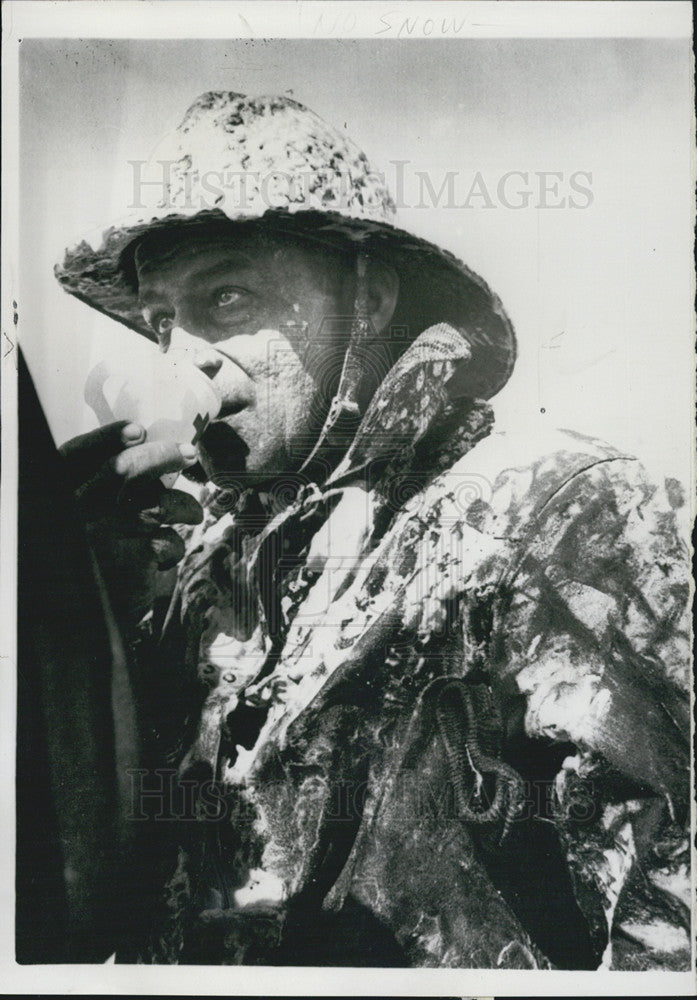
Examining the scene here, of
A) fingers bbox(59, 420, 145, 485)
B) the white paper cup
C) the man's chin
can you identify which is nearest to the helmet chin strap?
the man's chin

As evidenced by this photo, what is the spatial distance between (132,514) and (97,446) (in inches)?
6.6

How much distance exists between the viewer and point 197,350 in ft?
5.47

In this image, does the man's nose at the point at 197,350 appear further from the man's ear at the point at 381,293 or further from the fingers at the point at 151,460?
the man's ear at the point at 381,293

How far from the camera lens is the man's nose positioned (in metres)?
1.66

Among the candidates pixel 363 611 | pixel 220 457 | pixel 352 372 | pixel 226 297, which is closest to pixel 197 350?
pixel 226 297

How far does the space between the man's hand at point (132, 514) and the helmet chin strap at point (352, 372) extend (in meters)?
0.30

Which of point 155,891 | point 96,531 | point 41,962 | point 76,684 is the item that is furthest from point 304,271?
point 41,962

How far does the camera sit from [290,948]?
1617 mm

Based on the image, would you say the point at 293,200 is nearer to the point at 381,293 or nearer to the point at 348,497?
the point at 381,293

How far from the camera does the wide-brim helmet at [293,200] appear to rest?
1.63 meters

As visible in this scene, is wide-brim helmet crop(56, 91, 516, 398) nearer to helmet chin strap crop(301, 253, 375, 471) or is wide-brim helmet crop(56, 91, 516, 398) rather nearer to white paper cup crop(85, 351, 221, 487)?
helmet chin strap crop(301, 253, 375, 471)

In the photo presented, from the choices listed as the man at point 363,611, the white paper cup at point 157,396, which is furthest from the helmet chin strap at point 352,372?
the white paper cup at point 157,396

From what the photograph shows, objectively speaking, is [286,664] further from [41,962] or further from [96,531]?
[41,962]

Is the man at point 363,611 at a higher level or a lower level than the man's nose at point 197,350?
lower
